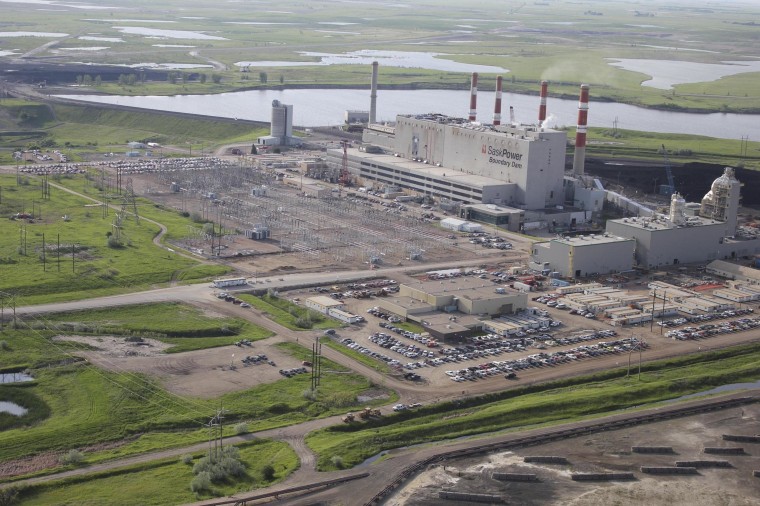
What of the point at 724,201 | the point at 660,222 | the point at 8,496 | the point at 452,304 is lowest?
the point at 8,496

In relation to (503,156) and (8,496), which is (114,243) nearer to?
(503,156)

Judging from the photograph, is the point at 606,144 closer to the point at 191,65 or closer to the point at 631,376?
the point at 631,376

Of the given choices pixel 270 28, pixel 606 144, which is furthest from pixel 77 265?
pixel 270 28

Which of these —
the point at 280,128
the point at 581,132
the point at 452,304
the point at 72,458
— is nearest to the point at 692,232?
the point at 581,132

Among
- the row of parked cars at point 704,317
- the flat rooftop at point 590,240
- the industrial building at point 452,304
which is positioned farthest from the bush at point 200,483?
→ the flat rooftop at point 590,240

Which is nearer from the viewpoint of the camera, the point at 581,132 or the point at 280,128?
the point at 581,132

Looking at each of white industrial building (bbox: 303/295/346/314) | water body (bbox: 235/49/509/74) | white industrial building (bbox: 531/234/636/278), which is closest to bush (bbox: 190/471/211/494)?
white industrial building (bbox: 303/295/346/314)

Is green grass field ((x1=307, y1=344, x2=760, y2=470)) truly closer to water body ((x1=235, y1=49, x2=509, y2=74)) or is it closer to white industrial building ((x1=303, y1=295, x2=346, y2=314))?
white industrial building ((x1=303, y1=295, x2=346, y2=314))
